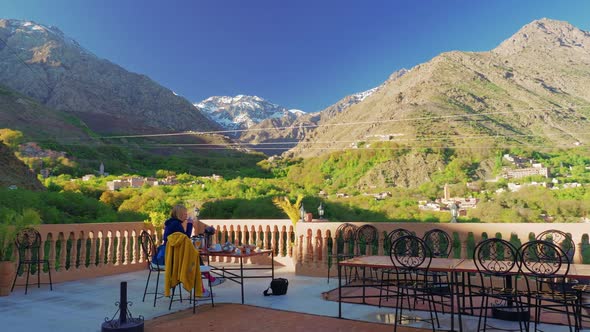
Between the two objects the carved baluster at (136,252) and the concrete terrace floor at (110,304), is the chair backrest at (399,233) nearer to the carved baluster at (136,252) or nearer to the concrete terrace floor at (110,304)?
the concrete terrace floor at (110,304)

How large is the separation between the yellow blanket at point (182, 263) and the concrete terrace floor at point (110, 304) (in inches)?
21.1

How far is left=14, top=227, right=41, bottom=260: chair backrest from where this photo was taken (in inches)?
228

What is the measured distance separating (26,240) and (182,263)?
3135 mm

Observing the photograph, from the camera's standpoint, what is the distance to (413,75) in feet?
257

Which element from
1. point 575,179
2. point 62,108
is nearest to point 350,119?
point 575,179

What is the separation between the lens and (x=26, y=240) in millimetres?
5945

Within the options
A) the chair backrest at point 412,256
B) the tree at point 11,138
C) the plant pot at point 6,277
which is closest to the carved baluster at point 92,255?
the plant pot at point 6,277

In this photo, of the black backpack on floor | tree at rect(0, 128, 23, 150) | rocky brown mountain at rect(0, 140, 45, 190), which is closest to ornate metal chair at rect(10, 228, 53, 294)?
the black backpack on floor

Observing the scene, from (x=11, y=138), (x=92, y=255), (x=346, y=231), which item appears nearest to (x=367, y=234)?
(x=346, y=231)

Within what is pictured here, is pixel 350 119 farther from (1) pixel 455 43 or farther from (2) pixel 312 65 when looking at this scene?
(1) pixel 455 43

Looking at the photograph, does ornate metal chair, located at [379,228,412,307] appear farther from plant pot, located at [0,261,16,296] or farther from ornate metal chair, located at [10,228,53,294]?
plant pot, located at [0,261,16,296]

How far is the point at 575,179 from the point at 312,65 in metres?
49.8

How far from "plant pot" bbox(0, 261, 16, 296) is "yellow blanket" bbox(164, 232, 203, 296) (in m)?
2.74

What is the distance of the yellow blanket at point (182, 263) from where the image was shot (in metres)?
4.24
